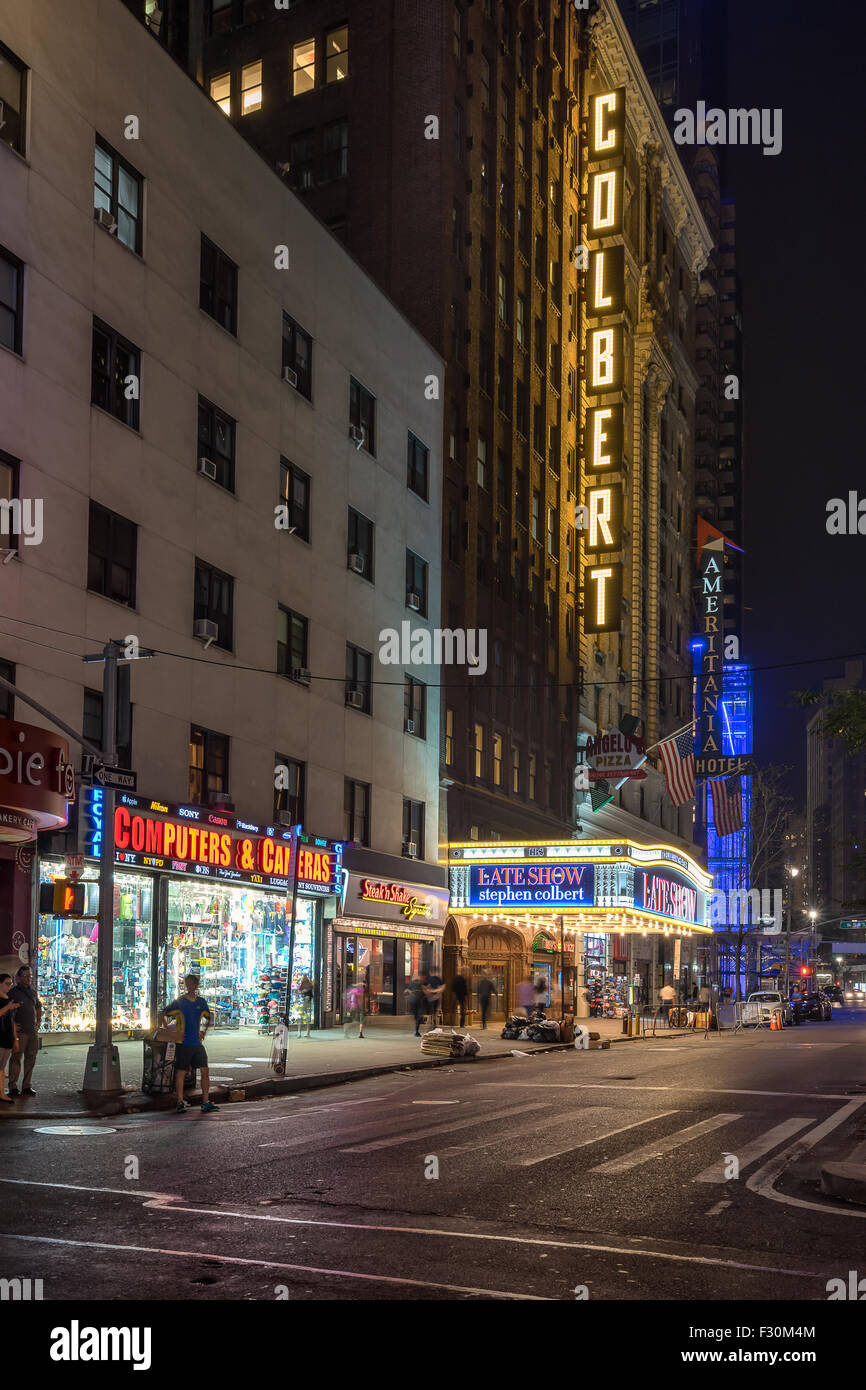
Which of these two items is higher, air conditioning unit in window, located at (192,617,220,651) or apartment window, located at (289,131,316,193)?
apartment window, located at (289,131,316,193)

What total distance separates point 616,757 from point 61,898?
130 ft

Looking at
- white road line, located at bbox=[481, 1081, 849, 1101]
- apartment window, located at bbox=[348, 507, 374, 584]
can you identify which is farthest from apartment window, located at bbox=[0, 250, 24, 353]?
white road line, located at bbox=[481, 1081, 849, 1101]

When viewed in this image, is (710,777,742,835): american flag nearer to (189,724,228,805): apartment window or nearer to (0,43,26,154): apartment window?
(189,724,228,805): apartment window

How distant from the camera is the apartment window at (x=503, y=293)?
57.0 metres

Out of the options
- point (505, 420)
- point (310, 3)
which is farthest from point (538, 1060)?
point (310, 3)

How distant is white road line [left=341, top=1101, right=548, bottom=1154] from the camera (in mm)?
16359

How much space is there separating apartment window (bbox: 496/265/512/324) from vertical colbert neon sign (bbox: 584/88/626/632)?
341 inches

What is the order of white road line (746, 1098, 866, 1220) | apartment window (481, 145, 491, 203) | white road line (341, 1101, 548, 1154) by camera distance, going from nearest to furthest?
white road line (746, 1098, 866, 1220), white road line (341, 1101, 548, 1154), apartment window (481, 145, 491, 203)

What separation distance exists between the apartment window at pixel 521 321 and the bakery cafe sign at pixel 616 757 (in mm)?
17269

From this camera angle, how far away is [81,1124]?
1866 cm

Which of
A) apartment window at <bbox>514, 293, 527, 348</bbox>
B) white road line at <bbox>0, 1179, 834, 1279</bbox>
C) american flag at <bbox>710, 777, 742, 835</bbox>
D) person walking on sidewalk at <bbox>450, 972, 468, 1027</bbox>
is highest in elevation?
apartment window at <bbox>514, 293, 527, 348</bbox>

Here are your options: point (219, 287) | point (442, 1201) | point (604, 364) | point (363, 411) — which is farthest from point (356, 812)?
point (604, 364)

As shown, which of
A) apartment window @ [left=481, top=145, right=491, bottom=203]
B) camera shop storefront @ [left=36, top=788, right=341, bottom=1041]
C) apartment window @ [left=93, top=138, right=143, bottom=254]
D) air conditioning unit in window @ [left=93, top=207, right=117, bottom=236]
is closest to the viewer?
camera shop storefront @ [left=36, top=788, right=341, bottom=1041]

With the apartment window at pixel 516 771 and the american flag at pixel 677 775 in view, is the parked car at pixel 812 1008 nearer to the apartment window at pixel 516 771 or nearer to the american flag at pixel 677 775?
the american flag at pixel 677 775
